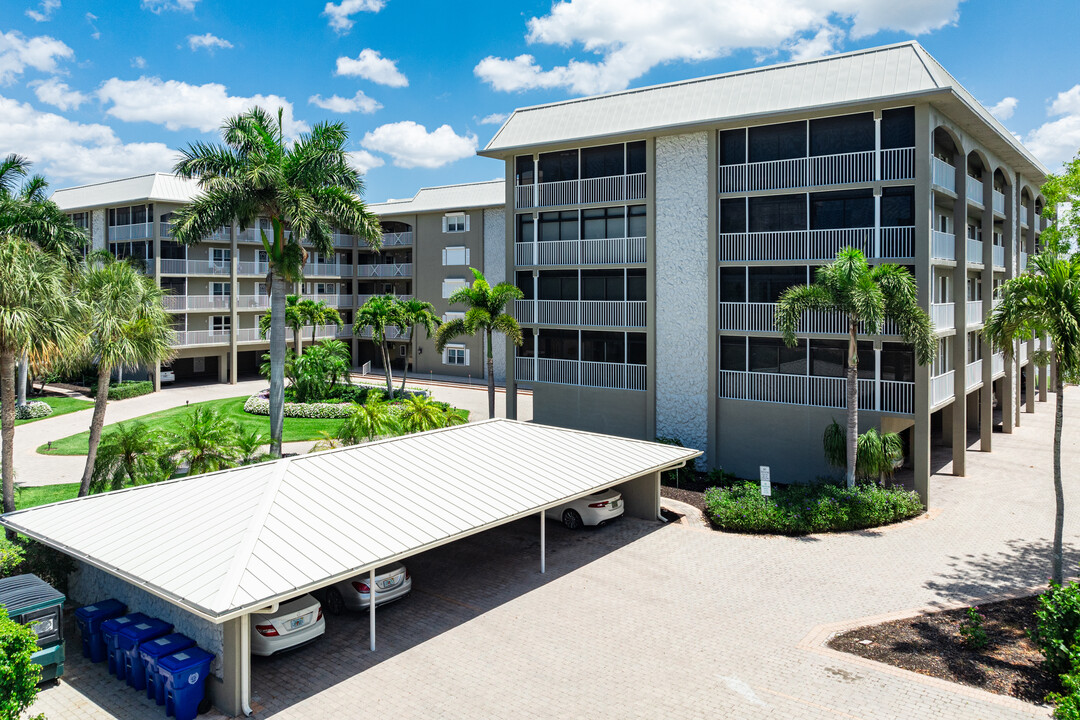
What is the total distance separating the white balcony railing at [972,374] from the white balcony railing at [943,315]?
76.7 inches

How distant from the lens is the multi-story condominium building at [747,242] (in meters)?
23.1

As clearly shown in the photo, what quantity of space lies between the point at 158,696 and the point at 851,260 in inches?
744

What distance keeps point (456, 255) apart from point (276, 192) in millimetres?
27299

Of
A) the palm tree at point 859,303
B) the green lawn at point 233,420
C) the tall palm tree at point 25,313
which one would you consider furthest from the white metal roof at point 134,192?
the palm tree at point 859,303

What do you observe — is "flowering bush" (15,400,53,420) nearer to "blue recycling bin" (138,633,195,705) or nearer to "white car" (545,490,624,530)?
"white car" (545,490,624,530)

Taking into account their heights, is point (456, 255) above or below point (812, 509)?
above

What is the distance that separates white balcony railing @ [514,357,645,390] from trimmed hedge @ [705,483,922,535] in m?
7.13

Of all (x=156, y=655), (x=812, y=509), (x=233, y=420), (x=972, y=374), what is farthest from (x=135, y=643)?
(x=972, y=374)

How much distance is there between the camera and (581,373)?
29500 millimetres

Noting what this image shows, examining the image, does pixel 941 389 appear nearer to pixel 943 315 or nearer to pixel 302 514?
pixel 943 315

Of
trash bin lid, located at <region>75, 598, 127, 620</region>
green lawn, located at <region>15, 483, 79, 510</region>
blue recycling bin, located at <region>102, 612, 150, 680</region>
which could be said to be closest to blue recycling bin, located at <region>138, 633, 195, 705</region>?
blue recycling bin, located at <region>102, 612, 150, 680</region>

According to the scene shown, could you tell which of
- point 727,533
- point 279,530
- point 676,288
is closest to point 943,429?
point 676,288

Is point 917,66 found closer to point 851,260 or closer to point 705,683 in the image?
point 851,260

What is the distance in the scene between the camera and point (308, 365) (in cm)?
3956
